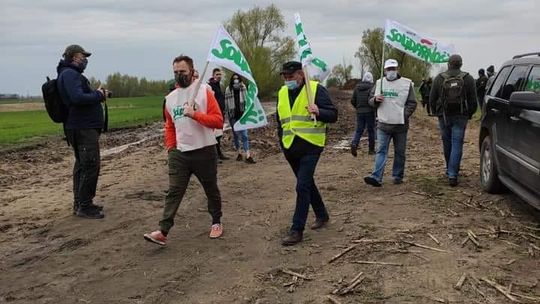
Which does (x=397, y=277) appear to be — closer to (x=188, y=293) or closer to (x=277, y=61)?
(x=188, y=293)

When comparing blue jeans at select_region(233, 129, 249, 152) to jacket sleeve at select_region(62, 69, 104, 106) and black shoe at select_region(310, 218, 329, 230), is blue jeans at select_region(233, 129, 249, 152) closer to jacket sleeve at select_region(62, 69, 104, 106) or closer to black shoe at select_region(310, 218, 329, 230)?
jacket sleeve at select_region(62, 69, 104, 106)

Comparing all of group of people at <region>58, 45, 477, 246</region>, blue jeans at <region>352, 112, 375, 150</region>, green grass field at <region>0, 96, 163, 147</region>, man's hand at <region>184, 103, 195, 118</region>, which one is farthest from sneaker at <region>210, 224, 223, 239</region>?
green grass field at <region>0, 96, 163, 147</region>

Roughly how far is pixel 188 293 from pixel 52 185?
239 inches

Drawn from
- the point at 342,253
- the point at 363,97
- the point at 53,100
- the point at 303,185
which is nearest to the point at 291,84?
the point at 303,185

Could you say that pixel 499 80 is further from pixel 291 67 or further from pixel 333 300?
pixel 333 300

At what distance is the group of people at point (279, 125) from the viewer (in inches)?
245

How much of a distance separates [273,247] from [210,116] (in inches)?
59.9

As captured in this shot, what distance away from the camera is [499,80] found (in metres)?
8.38

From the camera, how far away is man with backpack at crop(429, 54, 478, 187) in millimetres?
8539

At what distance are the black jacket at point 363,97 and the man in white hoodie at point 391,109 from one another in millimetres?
4234

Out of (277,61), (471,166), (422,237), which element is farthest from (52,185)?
(277,61)

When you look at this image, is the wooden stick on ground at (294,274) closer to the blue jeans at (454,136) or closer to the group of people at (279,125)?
the group of people at (279,125)

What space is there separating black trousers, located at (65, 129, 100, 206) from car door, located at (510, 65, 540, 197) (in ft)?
16.9

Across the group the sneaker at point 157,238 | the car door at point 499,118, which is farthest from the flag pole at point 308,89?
the car door at point 499,118
